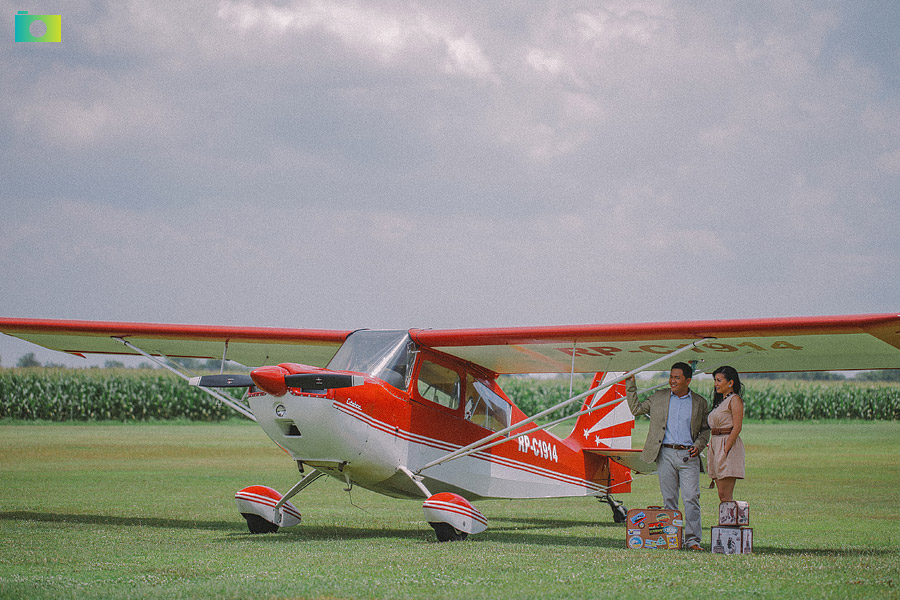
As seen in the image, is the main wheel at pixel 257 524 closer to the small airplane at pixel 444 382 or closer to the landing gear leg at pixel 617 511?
the small airplane at pixel 444 382

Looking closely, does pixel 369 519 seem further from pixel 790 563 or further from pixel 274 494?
pixel 790 563

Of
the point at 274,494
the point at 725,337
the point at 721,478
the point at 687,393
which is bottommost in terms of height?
the point at 274,494

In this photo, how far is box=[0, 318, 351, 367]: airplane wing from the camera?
1176 cm

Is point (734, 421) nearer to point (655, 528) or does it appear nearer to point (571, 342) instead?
point (655, 528)

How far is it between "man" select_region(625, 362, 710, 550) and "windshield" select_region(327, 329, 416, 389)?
273cm

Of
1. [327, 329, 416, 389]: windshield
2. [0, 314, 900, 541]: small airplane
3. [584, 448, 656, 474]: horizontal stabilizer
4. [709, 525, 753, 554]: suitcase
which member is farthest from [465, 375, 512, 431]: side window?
[709, 525, 753, 554]: suitcase

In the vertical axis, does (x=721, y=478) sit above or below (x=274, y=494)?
above

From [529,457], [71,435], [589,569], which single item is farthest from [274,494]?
[71,435]

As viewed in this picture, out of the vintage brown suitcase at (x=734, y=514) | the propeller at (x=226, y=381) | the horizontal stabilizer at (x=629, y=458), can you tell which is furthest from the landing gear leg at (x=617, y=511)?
the propeller at (x=226, y=381)

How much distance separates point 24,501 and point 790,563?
11.5 meters

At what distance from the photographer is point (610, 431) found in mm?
13875

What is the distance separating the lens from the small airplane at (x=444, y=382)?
885cm

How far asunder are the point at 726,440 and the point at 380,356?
12.1 feet

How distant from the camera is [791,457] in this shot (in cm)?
2962
